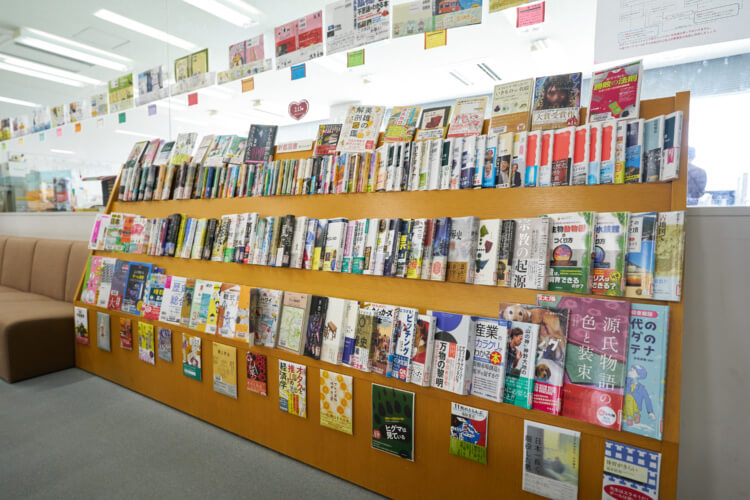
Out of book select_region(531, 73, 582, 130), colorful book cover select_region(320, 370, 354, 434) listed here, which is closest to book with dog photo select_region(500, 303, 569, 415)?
book select_region(531, 73, 582, 130)

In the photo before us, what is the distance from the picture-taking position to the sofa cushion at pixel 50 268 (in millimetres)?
3619

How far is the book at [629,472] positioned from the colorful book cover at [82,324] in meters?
3.46

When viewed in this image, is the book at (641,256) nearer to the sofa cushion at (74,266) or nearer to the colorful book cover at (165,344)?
the colorful book cover at (165,344)

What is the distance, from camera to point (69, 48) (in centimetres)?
564

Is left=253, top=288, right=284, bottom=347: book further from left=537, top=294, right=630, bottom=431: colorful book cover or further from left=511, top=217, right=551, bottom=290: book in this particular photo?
left=537, top=294, right=630, bottom=431: colorful book cover

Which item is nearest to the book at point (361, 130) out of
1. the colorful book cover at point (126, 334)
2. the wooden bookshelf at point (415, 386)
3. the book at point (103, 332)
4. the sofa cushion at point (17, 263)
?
the wooden bookshelf at point (415, 386)

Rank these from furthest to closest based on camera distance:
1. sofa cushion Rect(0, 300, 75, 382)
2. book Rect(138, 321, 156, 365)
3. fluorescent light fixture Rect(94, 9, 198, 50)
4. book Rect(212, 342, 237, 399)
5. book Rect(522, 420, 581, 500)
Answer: fluorescent light fixture Rect(94, 9, 198, 50) < sofa cushion Rect(0, 300, 75, 382) < book Rect(138, 321, 156, 365) < book Rect(212, 342, 237, 399) < book Rect(522, 420, 581, 500)

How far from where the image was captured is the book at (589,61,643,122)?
1284 mm

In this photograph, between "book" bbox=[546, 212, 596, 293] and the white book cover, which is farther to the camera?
the white book cover

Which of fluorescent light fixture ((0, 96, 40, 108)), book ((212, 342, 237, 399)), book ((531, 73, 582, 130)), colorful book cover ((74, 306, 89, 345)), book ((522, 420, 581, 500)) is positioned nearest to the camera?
book ((522, 420, 581, 500))

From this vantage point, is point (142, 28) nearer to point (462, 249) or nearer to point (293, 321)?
point (293, 321)

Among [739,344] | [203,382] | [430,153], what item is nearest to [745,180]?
[739,344]

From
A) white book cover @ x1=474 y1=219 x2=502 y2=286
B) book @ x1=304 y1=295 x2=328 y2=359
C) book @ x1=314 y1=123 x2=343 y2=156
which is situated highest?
book @ x1=314 y1=123 x2=343 y2=156

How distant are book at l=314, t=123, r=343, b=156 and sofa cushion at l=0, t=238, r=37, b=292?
397cm
